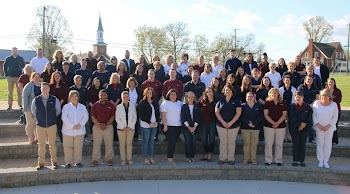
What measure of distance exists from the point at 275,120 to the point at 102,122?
3.83m

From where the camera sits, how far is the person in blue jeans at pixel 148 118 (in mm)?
7475

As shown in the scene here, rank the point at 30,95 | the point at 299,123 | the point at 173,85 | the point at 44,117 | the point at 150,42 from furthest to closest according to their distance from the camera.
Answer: the point at 150,42 → the point at 173,85 → the point at 30,95 → the point at 299,123 → the point at 44,117

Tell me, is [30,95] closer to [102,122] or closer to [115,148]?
[102,122]

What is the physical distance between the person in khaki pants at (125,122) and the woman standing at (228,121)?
1.93 meters

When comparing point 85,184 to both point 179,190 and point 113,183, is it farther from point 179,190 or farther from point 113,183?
point 179,190

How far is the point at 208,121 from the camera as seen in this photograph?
25.4 feet

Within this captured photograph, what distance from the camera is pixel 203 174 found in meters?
7.42

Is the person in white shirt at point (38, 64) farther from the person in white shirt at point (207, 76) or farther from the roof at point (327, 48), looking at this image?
the roof at point (327, 48)

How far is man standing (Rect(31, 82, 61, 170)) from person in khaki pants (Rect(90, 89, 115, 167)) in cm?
83

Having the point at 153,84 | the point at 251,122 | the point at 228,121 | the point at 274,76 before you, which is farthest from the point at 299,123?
the point at 153,84

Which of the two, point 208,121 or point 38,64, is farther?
point 38,64

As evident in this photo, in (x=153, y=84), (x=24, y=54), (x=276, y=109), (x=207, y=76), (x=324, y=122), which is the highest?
(x=24, y=54)

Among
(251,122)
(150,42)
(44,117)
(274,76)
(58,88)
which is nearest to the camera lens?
(44,117)

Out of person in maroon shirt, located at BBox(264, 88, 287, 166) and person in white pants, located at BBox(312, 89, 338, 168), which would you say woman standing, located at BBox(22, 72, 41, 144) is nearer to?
person in maroon shirt, located at BBox(264, 88, 287, 166)
